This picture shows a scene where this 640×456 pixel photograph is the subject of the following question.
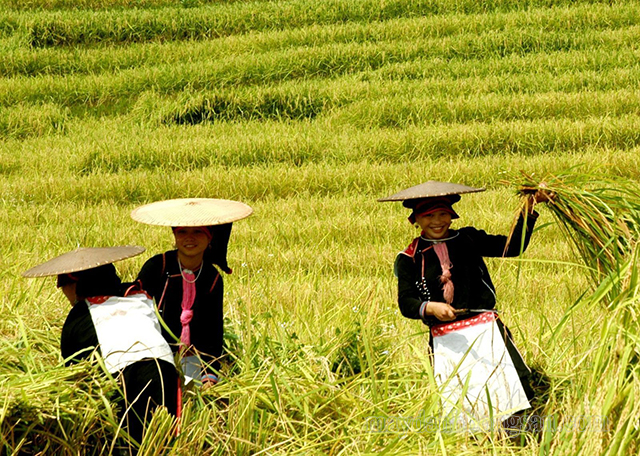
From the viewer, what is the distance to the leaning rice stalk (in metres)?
3.09

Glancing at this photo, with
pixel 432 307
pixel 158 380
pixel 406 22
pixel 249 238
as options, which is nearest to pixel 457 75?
pixel 406 22

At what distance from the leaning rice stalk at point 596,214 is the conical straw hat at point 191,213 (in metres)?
1.29

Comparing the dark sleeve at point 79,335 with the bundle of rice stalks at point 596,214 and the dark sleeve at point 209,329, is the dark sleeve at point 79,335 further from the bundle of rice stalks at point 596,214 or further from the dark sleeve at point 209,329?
the bundle of rice stalks at point 596,214

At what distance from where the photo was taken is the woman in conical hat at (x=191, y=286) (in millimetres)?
3490

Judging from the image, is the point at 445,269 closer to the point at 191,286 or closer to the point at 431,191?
the point at 431,191

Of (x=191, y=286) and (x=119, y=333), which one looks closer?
(x=119, y=333)

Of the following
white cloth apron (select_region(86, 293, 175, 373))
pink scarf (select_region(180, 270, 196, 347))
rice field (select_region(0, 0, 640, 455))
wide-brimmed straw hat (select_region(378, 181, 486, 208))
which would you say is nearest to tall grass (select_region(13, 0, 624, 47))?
rice field (select_region(0, 0, 640, 455))

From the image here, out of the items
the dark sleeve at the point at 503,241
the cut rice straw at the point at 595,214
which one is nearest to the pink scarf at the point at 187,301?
the dark sleeve at the point at 503,241

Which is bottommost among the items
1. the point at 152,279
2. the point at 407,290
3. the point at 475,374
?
the point at 475,374

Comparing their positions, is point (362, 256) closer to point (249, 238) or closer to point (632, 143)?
point (249, 238)

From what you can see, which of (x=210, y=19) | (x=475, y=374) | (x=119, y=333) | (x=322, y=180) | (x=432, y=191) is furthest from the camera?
(x=210, y=19)

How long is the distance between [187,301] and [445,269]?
3.96ft

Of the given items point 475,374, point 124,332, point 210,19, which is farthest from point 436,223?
point 210,19

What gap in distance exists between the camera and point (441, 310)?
331 centimetres
